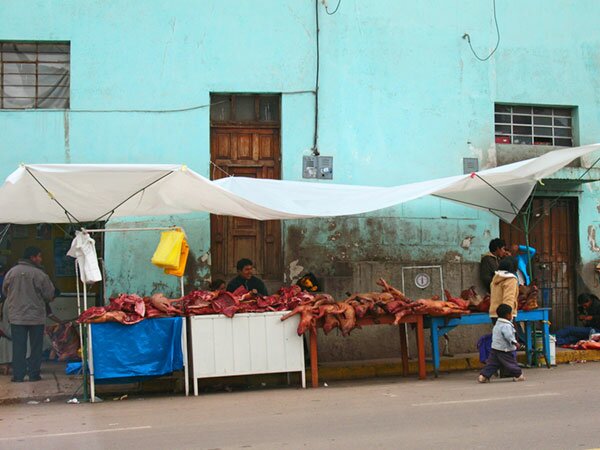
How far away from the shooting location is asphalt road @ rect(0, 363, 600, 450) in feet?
23.1

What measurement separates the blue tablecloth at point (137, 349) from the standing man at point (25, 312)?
1745 millimetres

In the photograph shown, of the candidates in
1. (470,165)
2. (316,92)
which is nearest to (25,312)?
(316,92)

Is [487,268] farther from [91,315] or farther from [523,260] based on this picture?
[91,315]

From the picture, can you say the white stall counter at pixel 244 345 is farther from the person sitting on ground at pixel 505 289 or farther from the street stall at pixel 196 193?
the person sitting on ground at pixel 505 289

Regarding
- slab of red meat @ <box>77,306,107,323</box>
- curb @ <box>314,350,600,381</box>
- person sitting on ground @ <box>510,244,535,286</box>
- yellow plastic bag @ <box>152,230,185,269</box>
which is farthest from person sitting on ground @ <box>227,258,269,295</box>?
person sitting on ground @ <box>510,244,535,286</box>

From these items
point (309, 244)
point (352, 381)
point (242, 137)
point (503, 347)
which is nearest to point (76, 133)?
point (242, 137)

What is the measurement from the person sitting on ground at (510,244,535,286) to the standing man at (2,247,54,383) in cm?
744

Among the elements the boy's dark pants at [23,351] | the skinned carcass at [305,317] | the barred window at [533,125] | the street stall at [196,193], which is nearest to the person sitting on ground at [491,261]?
the street stall at [196,193]

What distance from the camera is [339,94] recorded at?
552 inches

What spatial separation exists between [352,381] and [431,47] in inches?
244

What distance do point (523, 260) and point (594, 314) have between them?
1.58 meters

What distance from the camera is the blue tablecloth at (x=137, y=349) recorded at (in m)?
10.4

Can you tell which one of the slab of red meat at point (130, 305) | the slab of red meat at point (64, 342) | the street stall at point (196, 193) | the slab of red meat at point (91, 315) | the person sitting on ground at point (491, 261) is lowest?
the slab of red meat at point (64, 342)

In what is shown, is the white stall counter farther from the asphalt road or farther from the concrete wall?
the concrete wall
